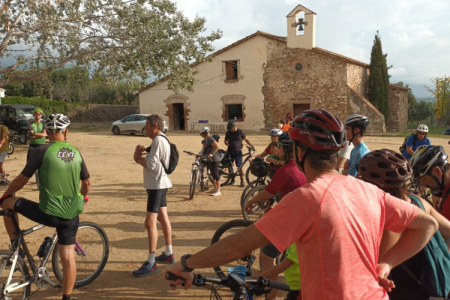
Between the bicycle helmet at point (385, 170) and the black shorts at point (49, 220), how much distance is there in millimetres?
2702

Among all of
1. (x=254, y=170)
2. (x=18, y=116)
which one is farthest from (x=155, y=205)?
(x=18, y=116)

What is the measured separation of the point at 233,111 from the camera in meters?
29.7

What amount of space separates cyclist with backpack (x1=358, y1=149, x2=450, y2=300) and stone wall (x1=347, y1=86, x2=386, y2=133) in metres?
24.8

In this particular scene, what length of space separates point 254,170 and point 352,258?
225 inches

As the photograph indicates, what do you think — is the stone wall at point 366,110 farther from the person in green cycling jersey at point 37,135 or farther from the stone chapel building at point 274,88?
the person in green cycling jersey at point 37,135

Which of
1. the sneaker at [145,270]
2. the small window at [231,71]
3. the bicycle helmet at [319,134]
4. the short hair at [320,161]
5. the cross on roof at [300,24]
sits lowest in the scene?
the sneaker at [145,270]

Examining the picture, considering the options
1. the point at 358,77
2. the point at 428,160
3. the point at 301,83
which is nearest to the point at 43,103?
the point at 301,83

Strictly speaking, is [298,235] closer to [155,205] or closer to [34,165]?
[34,165]

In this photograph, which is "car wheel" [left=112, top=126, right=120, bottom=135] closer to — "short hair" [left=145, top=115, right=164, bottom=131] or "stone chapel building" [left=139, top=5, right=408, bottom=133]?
"stone chapel building" [left=139, top=5, right=408, bottom=133]

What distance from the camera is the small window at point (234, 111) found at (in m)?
29.5

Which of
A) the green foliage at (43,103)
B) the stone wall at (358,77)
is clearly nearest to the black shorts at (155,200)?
the stone wall at (358,77)

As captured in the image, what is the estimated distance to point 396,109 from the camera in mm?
28938

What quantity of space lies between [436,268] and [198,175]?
735 centimetres

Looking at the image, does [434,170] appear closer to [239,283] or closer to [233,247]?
[239,283]
